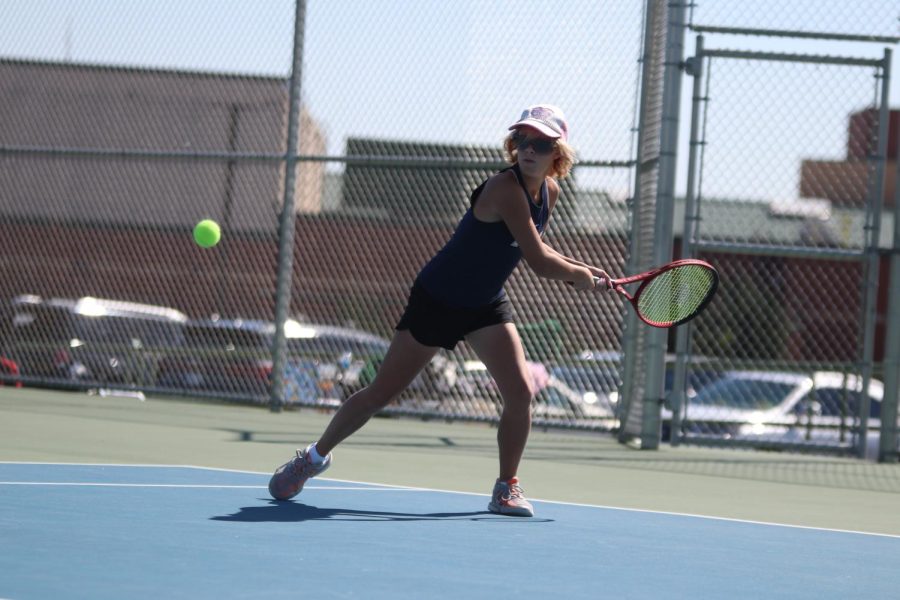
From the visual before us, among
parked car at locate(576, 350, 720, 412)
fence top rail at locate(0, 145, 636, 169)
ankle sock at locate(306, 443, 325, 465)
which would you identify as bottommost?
ankle sock at locate(306, 443, 325, 465)

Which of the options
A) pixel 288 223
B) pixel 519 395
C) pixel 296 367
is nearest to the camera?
pixel 519 395

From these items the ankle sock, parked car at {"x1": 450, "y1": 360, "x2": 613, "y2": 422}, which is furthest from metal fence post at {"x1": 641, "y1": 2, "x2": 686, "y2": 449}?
the ankle sock

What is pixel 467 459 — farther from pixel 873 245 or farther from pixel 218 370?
pixel 218 370

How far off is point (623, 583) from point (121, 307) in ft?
41.2

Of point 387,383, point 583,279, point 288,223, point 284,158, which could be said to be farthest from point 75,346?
point 583,279

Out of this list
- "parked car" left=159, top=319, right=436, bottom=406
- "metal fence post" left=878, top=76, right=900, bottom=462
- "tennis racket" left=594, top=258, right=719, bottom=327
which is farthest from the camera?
"parked car" left=159, top=319, right=436, bottom=406

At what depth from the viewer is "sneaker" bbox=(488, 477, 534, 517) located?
5527 mm

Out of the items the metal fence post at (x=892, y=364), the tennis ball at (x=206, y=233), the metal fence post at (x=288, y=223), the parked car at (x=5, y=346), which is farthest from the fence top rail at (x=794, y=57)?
the parked car at (x=5, y=346)

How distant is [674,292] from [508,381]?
3.01 feet

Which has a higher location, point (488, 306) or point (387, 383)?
point (488, 306)

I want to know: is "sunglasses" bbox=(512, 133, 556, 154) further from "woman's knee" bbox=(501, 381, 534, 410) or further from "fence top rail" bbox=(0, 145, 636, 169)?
"fence top rail" bbox=(0, 145, 636, 169)

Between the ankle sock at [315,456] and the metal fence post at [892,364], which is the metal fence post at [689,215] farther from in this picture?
the ankle sock at [315,456]

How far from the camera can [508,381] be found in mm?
5574

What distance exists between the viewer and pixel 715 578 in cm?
434
